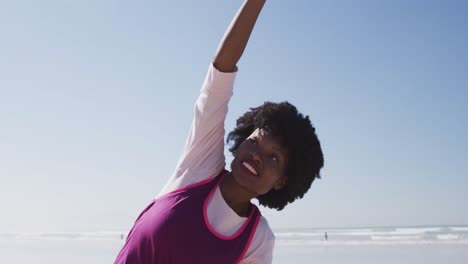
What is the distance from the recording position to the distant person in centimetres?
207

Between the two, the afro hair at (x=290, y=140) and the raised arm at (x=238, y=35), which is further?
the afro hair at (x=290, y=140)

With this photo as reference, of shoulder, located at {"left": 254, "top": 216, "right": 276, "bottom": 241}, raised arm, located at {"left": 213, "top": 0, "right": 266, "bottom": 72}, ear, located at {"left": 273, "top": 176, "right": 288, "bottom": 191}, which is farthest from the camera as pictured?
ear, located at {"left": 273, "top": 176, "right": 288, "bottom": 191}

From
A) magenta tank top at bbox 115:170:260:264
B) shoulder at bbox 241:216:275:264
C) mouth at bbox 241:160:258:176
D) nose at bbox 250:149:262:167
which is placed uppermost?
nose at bbox 250:149:262:167

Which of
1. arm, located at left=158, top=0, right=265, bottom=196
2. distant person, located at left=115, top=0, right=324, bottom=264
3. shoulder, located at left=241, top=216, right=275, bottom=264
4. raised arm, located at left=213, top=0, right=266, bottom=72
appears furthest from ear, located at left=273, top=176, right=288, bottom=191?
raised arm, located at left=213, top=0, right=266, bottom=72

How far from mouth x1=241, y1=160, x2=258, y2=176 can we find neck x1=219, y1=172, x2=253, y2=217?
0.24ft

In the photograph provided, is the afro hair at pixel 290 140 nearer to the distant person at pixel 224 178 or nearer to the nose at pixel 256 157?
the distant person at pixel 224 178

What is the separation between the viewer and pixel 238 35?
2238 mm

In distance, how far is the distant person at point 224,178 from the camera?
2.07 metres

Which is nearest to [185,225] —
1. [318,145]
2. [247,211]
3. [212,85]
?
[247,211]

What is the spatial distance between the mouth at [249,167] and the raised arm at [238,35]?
15.9 inches

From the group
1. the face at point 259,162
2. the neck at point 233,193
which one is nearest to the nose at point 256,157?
the face at point 259,162

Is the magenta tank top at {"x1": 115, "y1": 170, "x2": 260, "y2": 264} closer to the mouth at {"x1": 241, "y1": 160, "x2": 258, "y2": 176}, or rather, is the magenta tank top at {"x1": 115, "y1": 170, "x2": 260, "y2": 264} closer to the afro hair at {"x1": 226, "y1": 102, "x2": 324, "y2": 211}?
the mouth at {"x1": 241, "y1": 160, "x2": 258, "y2": 176}

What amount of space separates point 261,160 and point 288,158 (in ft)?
0.58

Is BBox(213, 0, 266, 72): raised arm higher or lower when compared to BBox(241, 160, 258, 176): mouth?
higher
